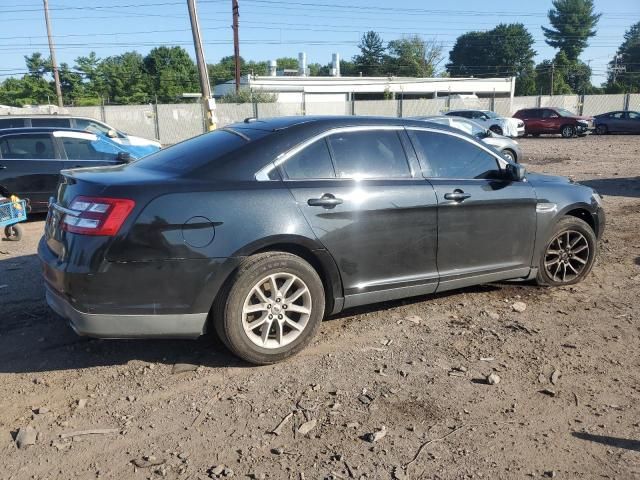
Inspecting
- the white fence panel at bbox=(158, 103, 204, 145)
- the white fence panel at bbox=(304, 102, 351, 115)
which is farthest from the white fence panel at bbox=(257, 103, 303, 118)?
the white fence panel at bbox=(158, 103, 204, 145)

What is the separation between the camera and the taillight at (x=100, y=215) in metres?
3.33

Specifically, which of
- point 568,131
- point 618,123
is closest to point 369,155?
point 568,131

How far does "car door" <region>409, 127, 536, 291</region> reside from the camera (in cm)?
443


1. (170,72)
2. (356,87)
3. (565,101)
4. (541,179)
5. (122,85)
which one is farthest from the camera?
(170,72)

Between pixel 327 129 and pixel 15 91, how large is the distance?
62.9m

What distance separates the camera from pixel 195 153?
13.2ft

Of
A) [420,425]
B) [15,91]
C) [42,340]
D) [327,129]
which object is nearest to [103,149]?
[42,340]

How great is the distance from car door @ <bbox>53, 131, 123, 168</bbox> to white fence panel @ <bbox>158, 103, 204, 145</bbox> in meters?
21.1

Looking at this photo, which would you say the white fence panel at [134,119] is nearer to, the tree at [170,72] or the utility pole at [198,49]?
the utility pole at [198,49]

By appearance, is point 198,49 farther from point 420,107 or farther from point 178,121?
point 420,107

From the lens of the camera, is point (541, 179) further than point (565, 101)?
No

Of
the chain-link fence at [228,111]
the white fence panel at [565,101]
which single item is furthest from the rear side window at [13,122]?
the white fence panel at [565,101]

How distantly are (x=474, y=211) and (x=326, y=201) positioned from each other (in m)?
1.39

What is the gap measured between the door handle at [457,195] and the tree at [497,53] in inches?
4356
